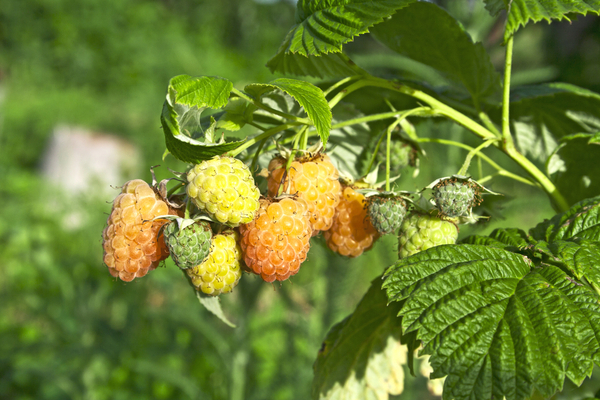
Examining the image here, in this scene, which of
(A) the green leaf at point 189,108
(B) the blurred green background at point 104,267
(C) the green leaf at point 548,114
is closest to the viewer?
(A) the green leaf at point 189,108

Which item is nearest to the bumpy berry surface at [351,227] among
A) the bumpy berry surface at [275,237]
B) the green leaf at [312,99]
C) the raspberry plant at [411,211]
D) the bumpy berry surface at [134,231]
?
the raspberry plant at [411,211]

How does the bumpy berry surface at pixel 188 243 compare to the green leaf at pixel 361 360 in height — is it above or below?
above

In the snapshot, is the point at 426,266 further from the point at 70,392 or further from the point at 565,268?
the point at 70,392

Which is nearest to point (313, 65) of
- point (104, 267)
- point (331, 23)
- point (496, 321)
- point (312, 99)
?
point (331, 23)

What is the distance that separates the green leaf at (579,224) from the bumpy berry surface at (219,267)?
1.87 feet

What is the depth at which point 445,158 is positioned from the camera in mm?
3193

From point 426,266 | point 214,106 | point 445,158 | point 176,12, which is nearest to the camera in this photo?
point 214,106

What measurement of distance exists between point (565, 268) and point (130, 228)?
749mm

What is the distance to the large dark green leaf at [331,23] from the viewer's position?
2.64ft

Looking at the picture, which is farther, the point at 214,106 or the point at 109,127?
the point at 109,127

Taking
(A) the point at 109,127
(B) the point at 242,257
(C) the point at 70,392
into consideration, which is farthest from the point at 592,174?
(A) the point at 109,127

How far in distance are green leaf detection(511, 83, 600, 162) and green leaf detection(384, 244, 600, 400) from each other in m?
0.47

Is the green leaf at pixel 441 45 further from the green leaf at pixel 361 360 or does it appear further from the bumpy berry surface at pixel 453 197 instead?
the green leaf at pixel 361 360

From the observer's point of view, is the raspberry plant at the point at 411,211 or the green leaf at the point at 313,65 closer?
the raspberry plant at the point at 411,211
